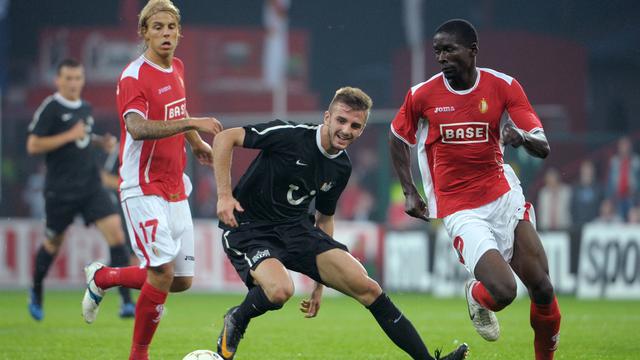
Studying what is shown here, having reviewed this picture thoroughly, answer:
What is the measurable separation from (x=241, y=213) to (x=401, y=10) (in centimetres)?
1872

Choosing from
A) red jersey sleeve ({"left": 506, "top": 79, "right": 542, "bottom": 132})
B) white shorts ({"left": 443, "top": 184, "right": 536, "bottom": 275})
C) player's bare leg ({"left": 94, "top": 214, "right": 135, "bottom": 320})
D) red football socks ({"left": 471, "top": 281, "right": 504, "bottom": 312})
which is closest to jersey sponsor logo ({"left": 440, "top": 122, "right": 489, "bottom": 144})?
red jersey sleeve ({"left": 506, "top": 79, "right": 542, "bottom": 132})

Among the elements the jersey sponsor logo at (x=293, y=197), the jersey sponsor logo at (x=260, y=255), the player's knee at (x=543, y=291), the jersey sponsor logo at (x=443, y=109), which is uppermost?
the jersey sponsor logo at (x=443, y=109)

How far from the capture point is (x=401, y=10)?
25.9 meters

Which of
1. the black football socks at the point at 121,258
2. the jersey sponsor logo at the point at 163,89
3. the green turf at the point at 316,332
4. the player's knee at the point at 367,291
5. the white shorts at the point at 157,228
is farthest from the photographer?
the black football socks at the point at 121,258

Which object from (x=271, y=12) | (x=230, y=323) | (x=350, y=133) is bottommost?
(x=230, y=323)

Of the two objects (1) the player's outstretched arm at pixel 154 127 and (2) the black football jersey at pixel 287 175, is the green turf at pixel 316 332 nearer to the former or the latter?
(2) the black football jersey at pixel 287 175

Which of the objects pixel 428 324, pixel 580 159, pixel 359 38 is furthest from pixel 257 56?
pixel 428 324

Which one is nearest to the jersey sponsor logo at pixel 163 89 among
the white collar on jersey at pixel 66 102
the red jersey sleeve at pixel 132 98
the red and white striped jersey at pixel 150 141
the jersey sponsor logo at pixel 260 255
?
the red and white striped jersey at pixel 150 141

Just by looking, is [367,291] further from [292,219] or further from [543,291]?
[543,291]

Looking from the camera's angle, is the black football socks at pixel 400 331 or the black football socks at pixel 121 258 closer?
the black football socks at pixel 400 331

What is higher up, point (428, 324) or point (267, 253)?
point (267, 253)

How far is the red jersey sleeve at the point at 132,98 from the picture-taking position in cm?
762

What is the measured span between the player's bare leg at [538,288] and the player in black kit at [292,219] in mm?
523

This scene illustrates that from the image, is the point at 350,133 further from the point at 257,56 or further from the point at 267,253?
the point at 257,56
